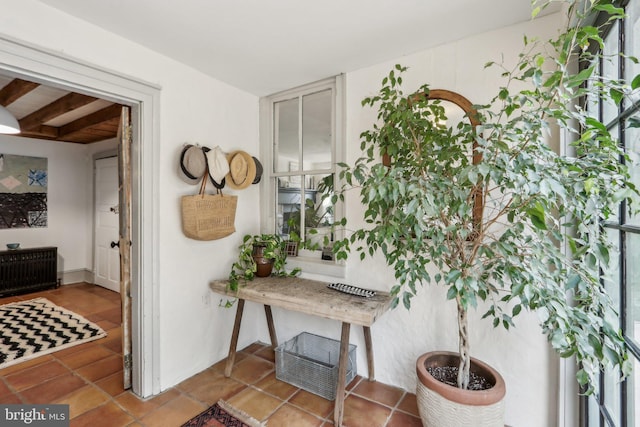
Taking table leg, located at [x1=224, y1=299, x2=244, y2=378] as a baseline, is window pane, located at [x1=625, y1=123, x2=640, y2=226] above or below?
above

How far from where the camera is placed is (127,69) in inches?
80.0

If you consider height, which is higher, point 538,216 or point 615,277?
point 538,216

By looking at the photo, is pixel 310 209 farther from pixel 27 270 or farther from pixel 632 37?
pixel 27 270

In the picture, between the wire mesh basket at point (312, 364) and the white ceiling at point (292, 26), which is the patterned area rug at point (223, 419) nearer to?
the wire mesh basket at point (312, 364)

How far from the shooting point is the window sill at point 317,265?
8.41ft

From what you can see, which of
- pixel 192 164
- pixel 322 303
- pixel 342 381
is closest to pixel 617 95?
pixel 322 303

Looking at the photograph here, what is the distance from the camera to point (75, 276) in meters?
5.26

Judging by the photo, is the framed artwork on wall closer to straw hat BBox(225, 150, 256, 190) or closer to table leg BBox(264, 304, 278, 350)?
straw hat BBox(225, 150, 256, 190)

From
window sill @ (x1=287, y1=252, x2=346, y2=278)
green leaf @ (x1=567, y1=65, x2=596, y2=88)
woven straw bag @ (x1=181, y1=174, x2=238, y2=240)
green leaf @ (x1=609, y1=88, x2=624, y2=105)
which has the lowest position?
window sill @ (x1=287, y1=252, x2=346, y2=278)

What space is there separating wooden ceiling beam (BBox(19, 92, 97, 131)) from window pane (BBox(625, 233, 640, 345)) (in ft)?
13.0

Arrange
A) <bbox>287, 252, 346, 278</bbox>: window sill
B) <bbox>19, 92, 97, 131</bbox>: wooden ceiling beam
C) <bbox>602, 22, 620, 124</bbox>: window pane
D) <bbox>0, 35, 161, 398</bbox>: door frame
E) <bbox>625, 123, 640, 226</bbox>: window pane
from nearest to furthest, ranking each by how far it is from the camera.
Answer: <bbox>625, 123, 640, 226</bbox>: window pane < <bbox>602, 22, 620, 124</bbox>: window pane < <bbox>0, 35, 161, 398</bbox>: door frame < <bbox>287, 252, 346, 278</bbox>: window sill < <bbox>19, 92, 97, 131</bbox>: wooden ceiling beam

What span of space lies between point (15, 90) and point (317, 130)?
2.93 m

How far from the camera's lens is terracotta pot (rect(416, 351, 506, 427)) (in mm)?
1507

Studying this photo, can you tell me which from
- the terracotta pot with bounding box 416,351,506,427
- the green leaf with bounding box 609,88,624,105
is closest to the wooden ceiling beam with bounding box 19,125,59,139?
the terracotta pot with bounding box 416,351,506,427
